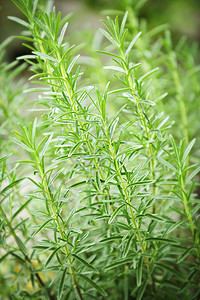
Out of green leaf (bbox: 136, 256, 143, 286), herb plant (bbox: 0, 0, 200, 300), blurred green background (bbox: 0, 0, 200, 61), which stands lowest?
green leaf (bbox: 136, 256, 143, 286)

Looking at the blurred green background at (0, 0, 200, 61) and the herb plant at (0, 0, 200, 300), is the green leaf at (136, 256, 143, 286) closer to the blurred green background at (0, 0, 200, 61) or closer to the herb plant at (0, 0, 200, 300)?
the herb plant at (0, 0, 200, 300)

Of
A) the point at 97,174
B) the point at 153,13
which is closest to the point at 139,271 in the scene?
the point at 97,174

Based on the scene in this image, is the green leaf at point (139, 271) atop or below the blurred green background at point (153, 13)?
below

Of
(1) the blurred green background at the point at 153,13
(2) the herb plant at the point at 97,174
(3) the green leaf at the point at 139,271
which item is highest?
(1) the blurred green background at the point at 153,13

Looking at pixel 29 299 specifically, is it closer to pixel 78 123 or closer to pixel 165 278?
pixel 165 278

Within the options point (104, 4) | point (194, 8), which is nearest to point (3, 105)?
point (104, 4)

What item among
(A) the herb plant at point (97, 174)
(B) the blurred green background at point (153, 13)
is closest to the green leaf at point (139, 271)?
(A) the herb plant at point (97, 174)

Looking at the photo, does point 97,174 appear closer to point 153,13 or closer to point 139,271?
point 139,271

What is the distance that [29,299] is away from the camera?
0.65m

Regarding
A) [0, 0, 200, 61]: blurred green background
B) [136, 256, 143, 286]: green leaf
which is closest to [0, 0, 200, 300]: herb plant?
[136, 256, 143, 286]: green leaf

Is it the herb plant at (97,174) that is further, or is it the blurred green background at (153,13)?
the blurred green background at (153,13)

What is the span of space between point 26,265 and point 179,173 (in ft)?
Answer: 1.12

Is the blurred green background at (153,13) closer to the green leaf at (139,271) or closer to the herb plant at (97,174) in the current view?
the herb plant at (97,174)

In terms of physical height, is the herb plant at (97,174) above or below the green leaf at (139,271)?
above
